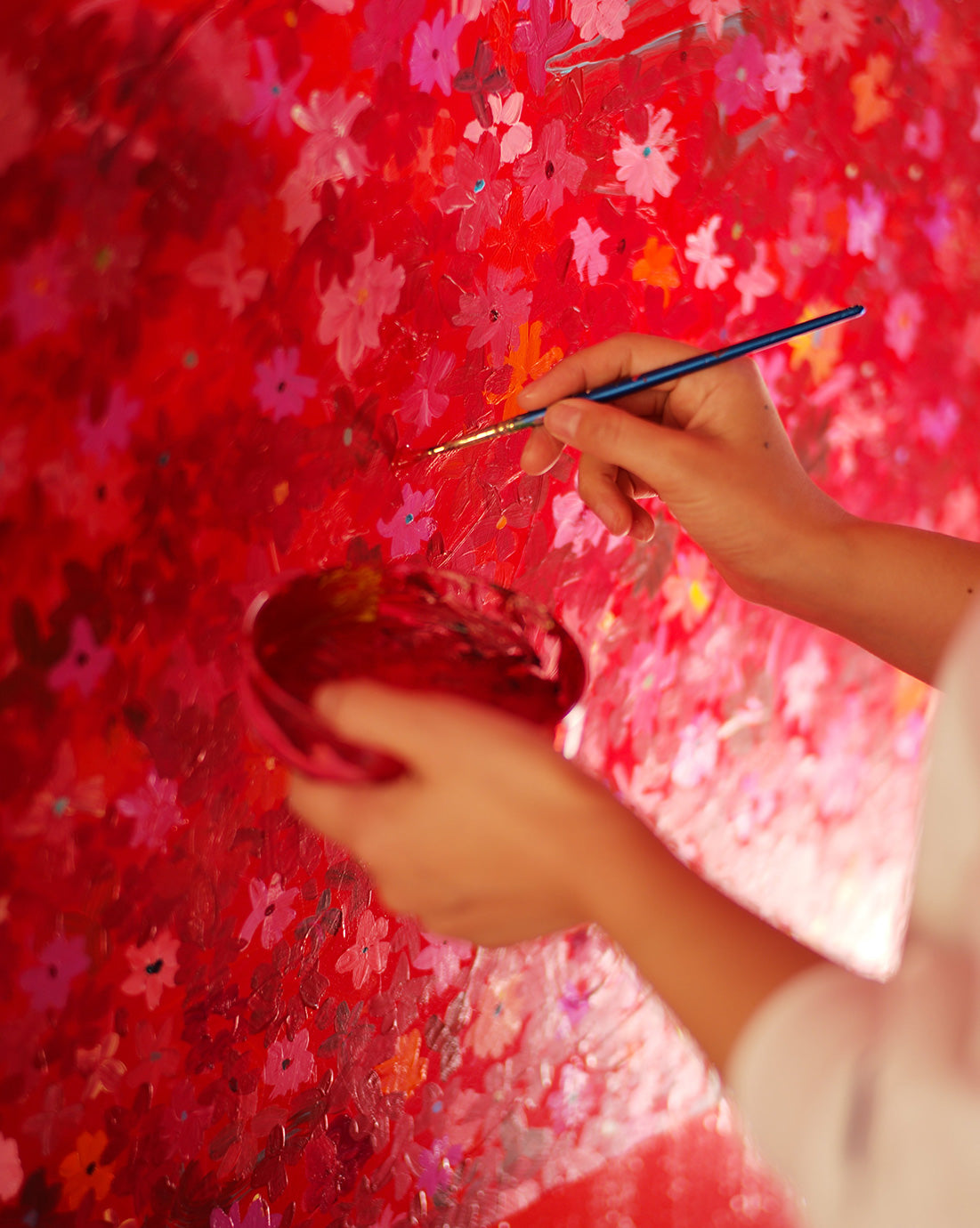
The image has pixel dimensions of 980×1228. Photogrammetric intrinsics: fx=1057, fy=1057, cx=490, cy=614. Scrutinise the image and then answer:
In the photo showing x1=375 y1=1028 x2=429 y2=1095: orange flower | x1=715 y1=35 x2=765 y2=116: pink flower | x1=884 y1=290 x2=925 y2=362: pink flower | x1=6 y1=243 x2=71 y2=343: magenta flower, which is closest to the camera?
x1=6 y1=243 x2=71 y2=343: magenta flower

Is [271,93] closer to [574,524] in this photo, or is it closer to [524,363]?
[524,363]

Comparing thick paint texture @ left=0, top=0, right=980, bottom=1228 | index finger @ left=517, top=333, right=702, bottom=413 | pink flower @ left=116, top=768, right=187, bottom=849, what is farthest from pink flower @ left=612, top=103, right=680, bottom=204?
pink flower @ left=116, top=768, right=187, bottom=849

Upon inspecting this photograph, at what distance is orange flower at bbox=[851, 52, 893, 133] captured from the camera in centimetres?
108

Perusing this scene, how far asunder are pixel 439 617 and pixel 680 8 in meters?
0.65

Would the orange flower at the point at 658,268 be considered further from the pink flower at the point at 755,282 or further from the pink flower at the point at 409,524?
the pink flower at the point at 409,524

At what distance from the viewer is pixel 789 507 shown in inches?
27.4

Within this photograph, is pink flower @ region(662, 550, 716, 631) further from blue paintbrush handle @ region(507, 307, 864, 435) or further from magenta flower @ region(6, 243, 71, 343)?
magenta flower @ region(6, 243, 71, 343)

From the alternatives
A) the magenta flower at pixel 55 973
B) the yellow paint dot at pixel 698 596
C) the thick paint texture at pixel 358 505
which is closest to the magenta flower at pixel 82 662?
the thick paint texture at pixel 358 505

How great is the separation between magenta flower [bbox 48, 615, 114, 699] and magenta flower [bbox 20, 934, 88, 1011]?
0.13 m

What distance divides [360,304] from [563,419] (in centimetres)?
15

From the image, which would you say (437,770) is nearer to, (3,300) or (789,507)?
(3,300)

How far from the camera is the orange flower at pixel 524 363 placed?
764 mm

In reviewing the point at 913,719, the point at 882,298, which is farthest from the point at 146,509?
the point at 913,719

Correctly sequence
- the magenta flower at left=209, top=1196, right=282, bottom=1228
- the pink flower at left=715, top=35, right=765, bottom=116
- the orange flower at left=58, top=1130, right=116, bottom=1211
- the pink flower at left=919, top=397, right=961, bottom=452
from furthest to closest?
the pink flower at left=919, top=397, right=961, bottom=452
the pink flower at left=715, top=35, right=765, bottom=116
the magenta flower at left=209, top=1196, right=282, bottom=1228
the orange flower at left=58, top=1130, right=116, bottom=1211
